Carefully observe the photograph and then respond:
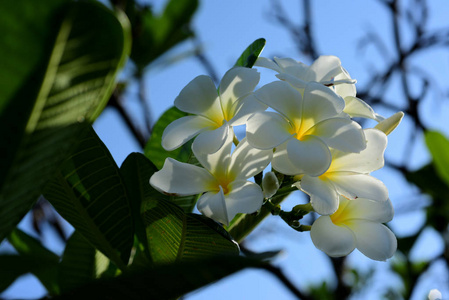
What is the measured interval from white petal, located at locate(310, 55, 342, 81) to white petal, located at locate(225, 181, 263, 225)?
0.25 metres

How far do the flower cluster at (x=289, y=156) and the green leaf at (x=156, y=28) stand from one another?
180 cm

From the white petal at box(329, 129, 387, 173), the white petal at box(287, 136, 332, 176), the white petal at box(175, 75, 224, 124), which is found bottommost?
the white petal at box(329, 129, 387, 173)

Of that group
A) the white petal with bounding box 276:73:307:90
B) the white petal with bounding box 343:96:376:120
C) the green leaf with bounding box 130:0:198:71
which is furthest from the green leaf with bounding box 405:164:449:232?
the white petal with bounding box 276:73:307:90

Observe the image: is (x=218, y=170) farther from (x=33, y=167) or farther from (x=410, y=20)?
(x=410, y=20)

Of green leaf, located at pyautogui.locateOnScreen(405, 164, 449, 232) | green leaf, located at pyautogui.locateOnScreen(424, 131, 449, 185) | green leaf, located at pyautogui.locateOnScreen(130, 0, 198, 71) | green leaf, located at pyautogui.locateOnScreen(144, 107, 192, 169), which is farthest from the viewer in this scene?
green leaf, located at pyautogui.locateOnScreen(130, 0, 198, 71)

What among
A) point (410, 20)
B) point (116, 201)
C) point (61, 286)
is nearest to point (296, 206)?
point (116, 201)

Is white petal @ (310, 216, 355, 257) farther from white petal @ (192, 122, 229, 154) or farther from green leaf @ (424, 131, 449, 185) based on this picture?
Answer: green leaf @ (424, 131, 449, 185)

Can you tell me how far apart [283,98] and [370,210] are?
21cm

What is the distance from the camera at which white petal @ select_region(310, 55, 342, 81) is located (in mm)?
791

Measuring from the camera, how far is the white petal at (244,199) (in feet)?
2.03

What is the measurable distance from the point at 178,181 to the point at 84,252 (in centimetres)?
28

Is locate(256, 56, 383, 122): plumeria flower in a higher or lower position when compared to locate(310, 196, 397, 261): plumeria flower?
higher

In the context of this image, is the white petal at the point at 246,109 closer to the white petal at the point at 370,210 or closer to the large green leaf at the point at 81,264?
the white petal at the point at 370,210

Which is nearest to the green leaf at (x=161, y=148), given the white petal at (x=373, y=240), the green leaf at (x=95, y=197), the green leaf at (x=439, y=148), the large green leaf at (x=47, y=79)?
the green leaf at (x=95, y=197)
